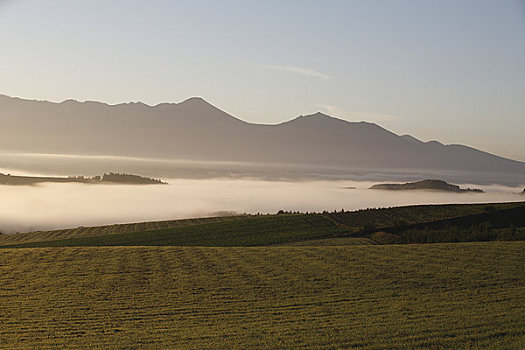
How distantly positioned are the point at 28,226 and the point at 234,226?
443 ft

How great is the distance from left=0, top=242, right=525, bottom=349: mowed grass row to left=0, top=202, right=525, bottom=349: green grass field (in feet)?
0.22

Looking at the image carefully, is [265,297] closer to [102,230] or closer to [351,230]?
[351,230]

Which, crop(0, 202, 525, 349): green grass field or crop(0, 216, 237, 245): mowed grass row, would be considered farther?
crop(0, 216, 237, 245): mowed grass row

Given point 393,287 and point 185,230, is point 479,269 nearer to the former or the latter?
point 393,287

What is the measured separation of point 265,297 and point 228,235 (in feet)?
133

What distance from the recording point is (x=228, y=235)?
67.9 m

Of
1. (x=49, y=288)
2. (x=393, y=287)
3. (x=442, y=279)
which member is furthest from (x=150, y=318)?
(x=442, y=279)


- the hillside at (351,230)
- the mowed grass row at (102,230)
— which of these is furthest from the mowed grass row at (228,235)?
the mowed grass row at (102,230)

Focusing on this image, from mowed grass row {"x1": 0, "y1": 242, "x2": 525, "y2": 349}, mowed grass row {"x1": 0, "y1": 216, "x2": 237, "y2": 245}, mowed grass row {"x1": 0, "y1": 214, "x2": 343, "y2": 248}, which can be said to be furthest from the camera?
mowed grass row {"x1": 0, "y1": 216, "x2": 237, "y2": 245}

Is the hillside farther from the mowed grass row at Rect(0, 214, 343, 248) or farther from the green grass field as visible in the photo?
the green grass field

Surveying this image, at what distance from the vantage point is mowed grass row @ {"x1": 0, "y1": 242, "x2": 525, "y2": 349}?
1973cm

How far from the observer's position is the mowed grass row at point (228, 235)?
210 feet

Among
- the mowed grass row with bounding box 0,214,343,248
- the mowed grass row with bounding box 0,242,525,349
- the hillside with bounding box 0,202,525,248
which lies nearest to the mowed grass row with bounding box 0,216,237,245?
the hillside with bounding box 0,202,525,248

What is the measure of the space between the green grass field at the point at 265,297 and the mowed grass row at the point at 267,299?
67 millimetres
